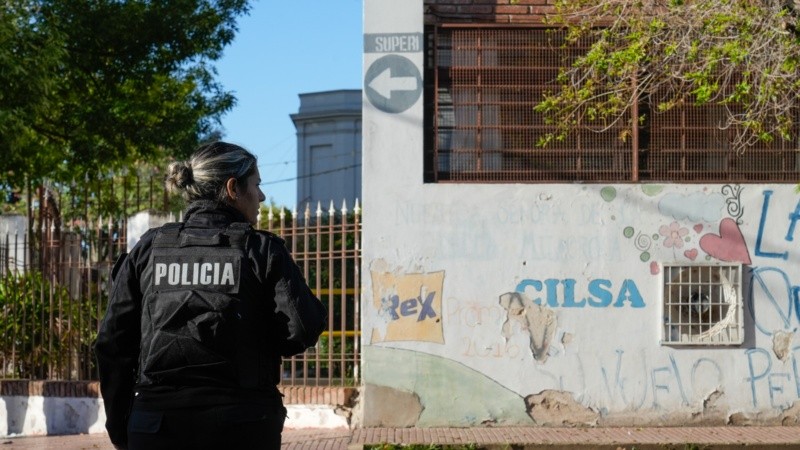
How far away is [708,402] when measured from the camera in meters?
10.8

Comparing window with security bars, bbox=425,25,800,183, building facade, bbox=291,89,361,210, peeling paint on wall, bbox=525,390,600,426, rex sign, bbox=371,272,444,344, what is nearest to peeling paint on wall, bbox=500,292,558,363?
peeling paint on wall, bbox=525,390,600,426

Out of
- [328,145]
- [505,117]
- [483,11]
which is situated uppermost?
[328,145]

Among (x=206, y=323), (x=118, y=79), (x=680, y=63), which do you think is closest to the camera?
(x=206, y=323)

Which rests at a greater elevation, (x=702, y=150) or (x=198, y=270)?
(x=702, y=150)

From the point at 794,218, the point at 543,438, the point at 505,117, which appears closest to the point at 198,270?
the point at 543,438

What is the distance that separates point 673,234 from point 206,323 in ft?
27.0

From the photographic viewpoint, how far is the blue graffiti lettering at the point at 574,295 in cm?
1091

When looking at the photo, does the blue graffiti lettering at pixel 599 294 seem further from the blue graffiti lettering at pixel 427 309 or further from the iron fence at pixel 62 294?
the iron fence at pixel 62 294

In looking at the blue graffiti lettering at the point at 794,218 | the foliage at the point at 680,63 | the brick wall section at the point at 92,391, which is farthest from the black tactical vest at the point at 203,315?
the blue graffiti lettering at the point at 794,218

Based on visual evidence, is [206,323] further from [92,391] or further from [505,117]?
[92,391]

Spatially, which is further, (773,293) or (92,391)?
(92,391)

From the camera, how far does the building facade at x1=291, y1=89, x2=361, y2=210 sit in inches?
1797

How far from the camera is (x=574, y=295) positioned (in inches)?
430

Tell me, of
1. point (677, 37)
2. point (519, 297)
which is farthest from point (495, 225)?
point (677, 37)
